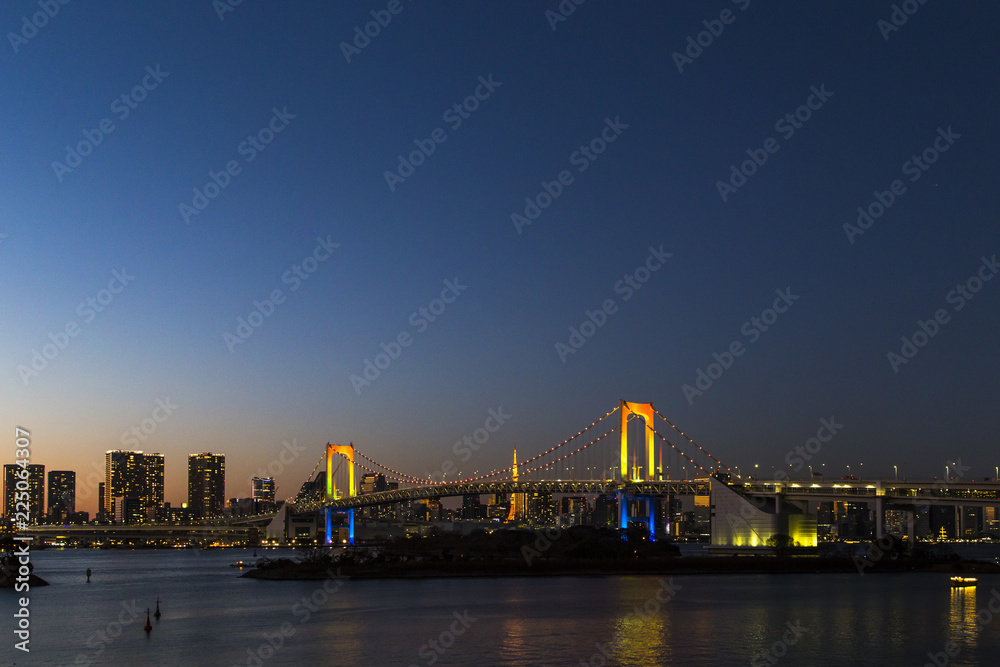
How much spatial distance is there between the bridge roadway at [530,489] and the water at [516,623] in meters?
18.0

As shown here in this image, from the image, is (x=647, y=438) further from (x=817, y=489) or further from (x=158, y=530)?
(x=158, y=530)

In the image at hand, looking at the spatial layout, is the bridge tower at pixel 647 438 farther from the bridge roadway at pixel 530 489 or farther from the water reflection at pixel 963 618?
the water reflection at pixel 963 618

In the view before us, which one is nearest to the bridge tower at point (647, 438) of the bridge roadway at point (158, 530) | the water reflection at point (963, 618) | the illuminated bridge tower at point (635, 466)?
the illuminated bridge tower at point (635, 466)

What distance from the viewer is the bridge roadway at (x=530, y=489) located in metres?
63.9

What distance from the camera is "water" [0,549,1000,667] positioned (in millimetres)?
23328

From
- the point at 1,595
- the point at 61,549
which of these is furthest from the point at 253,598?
the point at 61,549

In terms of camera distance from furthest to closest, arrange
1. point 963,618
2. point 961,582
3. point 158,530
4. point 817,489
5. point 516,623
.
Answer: point 158,530
point 817,489
point 961,582
point 963,618
point 516,623

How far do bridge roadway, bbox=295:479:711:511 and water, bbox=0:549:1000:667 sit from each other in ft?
59.2

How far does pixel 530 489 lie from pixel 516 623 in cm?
4260

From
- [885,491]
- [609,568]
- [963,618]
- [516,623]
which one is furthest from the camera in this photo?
[885,491]

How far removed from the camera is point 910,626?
1126 inches

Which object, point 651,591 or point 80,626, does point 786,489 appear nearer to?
point 651,591

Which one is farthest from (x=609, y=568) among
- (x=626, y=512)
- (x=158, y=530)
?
(x=158, y=530)

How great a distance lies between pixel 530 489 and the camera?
71.5m
